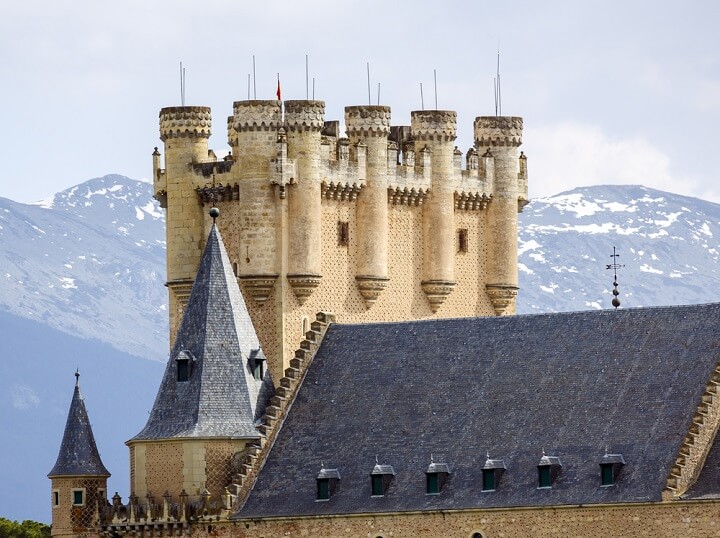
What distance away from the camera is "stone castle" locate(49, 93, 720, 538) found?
107688mm

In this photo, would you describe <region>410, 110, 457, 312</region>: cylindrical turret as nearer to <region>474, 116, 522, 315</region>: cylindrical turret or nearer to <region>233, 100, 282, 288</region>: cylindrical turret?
<region>474, 116, 522, 315</region>: cylindrical turret

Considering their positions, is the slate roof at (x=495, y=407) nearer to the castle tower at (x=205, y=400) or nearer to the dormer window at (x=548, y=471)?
the dormer window at (x=548, y=471)

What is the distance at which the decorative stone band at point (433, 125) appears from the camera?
449 feet

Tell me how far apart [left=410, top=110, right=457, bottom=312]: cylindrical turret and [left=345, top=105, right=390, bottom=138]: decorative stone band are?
4.05m

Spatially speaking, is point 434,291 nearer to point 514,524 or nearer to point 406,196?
point 406,196

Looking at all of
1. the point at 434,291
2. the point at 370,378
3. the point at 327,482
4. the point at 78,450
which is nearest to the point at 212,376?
the point at 370,378

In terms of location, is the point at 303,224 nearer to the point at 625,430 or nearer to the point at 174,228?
the point at 174,228

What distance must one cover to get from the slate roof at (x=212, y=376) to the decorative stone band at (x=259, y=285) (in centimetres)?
789

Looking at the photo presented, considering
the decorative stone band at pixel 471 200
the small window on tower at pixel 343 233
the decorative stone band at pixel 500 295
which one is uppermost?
the decorative stone band at pixel 471 200

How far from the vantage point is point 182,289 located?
130750mm

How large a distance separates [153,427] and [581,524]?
18799mm

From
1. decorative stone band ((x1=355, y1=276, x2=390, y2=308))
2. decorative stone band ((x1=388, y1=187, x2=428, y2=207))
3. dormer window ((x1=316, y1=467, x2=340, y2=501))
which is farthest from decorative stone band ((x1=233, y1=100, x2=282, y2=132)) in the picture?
dormer window ((x1=316, y1=467, x2=340, y2=501))

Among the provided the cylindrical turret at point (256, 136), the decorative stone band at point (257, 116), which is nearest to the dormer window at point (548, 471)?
the cylindrical turret at point (256, 136)

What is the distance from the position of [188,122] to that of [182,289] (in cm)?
726
